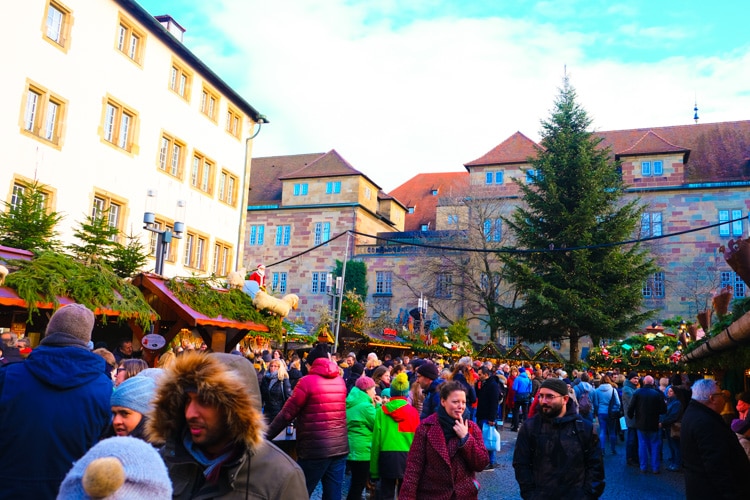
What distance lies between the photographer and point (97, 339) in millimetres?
14250

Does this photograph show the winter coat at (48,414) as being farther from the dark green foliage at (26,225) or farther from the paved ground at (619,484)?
the dark green foliage at (26,225)

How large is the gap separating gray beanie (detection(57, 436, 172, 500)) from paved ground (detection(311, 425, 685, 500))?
23.7ft

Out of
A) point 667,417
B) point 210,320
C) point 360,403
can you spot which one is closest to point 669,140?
point 667,417

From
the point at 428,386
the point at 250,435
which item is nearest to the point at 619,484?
the point at 428,386

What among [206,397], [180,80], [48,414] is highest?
[180,80]

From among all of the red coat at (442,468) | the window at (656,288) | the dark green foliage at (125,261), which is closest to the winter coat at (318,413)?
the red coat at (442,468)

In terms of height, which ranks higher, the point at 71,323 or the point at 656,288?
the point at 656,288

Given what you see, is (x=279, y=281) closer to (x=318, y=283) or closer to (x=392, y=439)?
(x=318, y=283)

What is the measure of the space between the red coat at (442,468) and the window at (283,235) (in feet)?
162

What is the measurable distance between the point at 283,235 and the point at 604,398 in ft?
135

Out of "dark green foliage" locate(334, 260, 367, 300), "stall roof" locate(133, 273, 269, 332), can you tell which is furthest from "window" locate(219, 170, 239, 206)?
"dark green foliage" locate(334, 260, 367, 300)

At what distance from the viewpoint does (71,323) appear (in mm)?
3773

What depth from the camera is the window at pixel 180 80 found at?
83.2ft

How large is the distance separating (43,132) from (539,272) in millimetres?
22112
